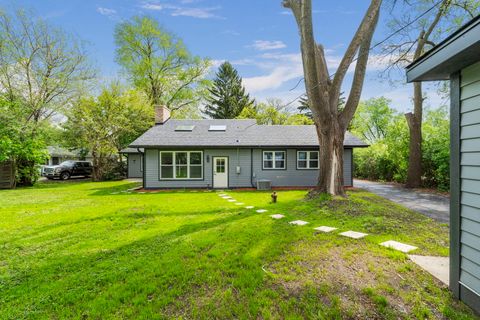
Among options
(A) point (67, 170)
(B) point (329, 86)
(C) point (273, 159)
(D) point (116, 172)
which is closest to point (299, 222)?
(B) point (329, 86)

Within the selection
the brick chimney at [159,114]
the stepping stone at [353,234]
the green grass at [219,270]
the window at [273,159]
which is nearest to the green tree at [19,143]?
the brick chimney at [159,114]

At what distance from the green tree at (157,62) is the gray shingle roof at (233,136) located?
1021cm

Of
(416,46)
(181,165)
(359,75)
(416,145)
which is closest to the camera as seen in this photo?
(359,75)

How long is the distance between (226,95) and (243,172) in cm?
1998

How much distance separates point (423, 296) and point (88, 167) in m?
23.0

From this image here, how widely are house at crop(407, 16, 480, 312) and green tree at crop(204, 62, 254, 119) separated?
28.1 m

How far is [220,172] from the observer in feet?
42.2

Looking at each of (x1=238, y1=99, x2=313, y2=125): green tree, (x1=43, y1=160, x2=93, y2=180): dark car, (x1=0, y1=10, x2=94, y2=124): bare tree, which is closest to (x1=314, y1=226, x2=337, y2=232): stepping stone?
(x1=0, y1=10, x2=94, y2=124): bare tree

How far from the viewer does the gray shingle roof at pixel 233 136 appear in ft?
40.8

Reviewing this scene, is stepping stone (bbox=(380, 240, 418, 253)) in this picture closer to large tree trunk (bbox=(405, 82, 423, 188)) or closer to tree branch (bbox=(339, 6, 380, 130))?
tree branch (bbox=(339, 6, 380, 130))

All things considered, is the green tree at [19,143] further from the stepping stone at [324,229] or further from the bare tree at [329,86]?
the stepping stone at [324,229]

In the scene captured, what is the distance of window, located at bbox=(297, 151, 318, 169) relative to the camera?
13.1m

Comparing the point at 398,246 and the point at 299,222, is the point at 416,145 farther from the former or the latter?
the point at 398,246

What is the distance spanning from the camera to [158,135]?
13.1 m
